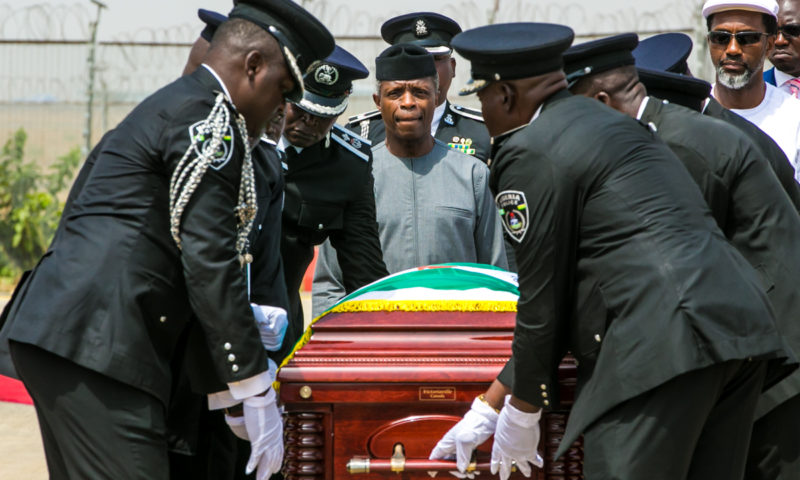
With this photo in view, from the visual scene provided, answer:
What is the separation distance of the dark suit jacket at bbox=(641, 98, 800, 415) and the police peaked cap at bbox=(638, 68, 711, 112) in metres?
0.33

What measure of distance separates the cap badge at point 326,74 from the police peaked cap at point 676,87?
1.20m

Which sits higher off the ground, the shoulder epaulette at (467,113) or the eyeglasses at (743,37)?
the eyeglasses at (743,37)

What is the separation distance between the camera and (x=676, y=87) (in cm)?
340

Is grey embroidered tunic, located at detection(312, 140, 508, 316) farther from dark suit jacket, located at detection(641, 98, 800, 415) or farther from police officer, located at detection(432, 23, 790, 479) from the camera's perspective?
police officer, located at detection(432, 23, 790, 479)

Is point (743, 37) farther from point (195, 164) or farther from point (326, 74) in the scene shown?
point (195, 164)

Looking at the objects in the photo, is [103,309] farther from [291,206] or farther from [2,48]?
[2,48]

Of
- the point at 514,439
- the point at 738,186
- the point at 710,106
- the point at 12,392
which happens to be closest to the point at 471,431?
the point at 514,439

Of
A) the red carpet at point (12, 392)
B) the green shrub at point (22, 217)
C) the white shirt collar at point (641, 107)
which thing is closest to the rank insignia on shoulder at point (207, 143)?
the white shirt collar at point (641, 107)

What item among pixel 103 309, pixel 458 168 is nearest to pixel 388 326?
pixel 103 309

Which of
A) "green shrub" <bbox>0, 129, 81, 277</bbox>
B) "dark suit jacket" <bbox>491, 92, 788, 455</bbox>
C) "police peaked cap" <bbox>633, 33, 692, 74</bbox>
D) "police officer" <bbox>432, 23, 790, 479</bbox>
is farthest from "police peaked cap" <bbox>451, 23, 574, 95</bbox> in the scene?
"green shrub" <bbox>0, 129, 81, 277</bbox>

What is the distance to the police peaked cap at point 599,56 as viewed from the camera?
9.56 ft

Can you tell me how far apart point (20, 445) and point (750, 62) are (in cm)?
367

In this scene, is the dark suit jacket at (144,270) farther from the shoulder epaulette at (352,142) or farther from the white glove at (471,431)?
the shoulder epaulette at (352,142)

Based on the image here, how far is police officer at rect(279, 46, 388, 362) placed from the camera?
4.08 meters
